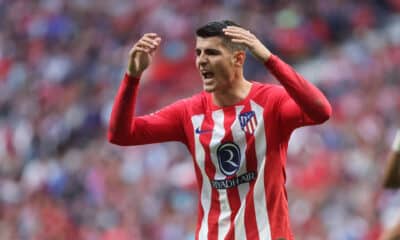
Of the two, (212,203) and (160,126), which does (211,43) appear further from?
(212,203)

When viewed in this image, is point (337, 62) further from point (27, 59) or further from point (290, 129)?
point (290, 129)

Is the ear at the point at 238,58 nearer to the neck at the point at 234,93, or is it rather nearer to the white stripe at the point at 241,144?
the neck at the point at 234,93

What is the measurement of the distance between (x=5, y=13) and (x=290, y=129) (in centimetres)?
1283

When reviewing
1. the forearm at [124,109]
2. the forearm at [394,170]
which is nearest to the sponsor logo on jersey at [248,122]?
the forearm at [124,109]

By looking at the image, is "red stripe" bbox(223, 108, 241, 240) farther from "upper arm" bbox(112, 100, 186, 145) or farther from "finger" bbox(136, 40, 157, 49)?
"finger" bbox(136, 40, 157, 49)

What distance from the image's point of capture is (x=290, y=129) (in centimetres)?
762

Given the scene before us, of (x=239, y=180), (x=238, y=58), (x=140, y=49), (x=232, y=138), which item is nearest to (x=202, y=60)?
(x=238, y=58)

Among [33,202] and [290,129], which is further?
[33,202]

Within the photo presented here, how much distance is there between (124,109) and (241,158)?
2.24 ft

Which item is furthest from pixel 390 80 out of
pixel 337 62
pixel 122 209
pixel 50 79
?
pixel 50 79

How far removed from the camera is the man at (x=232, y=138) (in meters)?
7.66

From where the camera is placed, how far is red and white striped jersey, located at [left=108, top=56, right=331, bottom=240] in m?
7.66

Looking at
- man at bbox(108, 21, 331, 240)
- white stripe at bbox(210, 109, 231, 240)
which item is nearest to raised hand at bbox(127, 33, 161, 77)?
man at bbox(108, 21, 331, 240)

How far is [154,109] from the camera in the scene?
15.6 meters
